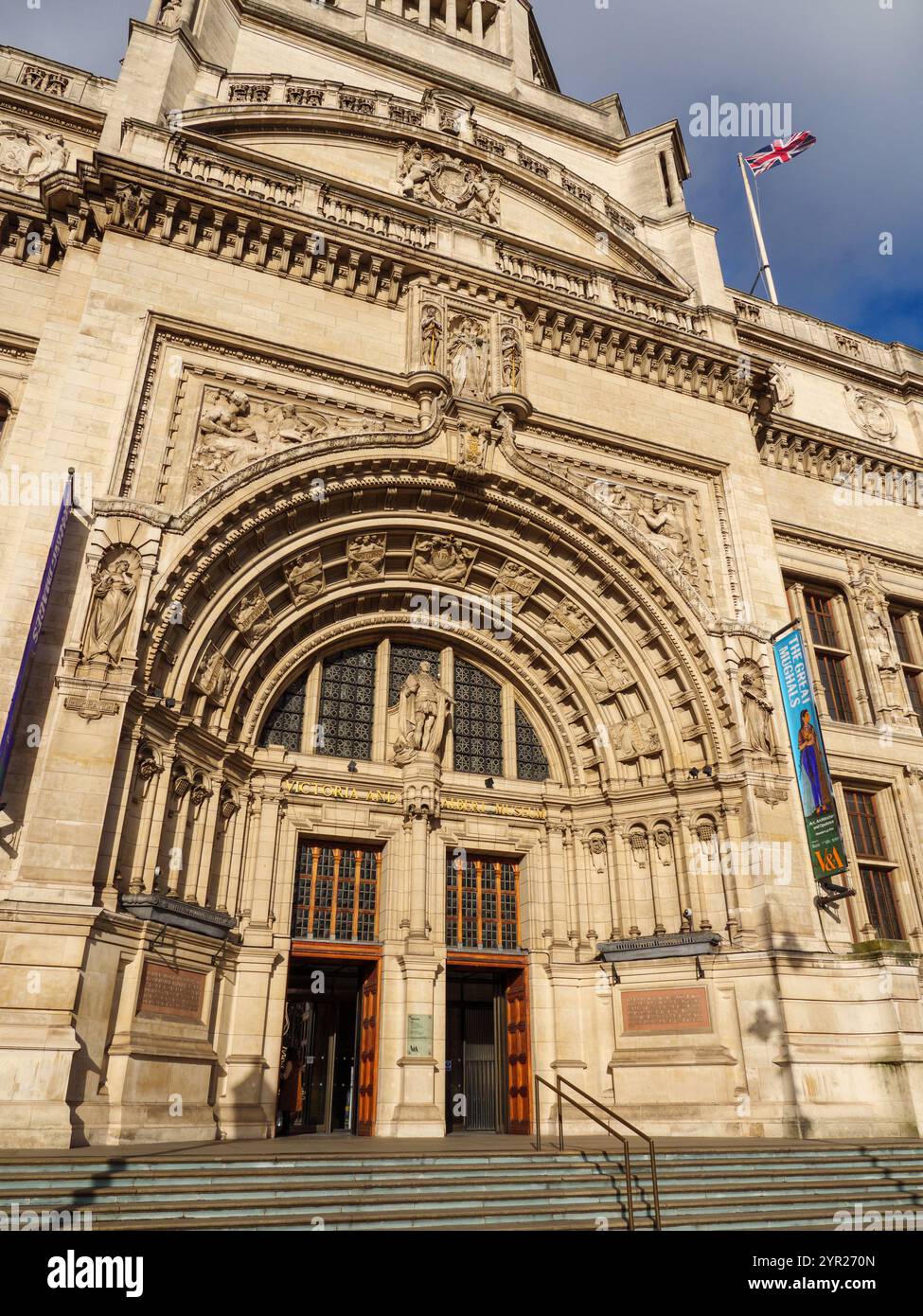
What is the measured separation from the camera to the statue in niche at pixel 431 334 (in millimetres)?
18141

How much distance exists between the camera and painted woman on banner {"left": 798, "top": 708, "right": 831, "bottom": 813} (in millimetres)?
16188

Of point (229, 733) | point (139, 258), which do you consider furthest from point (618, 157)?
point (229, 733)

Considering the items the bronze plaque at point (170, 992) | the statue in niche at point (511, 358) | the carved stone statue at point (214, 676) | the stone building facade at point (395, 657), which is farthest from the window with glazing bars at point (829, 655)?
the bronze plaque at point (170, 992)

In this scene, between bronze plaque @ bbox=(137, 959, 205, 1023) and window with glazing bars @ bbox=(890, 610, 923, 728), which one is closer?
bronze plaque @ bbox=(137, 959, 205, 1023)

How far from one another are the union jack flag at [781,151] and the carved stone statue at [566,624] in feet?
49.9

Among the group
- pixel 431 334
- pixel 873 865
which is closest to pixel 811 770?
pixel 873 865

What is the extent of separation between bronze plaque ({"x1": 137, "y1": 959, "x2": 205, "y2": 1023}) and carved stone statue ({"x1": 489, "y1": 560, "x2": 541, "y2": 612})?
32.9 ft

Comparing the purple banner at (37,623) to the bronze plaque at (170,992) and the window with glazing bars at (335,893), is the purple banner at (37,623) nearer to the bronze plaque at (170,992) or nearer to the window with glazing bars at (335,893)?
the bronze plaque at (170,992)

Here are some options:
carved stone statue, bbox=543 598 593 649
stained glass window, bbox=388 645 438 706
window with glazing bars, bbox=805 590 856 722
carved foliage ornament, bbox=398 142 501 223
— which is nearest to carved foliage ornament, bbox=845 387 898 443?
window with glazing bars, bbox=805 590 856 722

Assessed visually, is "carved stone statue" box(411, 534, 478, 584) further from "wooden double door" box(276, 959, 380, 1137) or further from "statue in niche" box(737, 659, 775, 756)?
"wooden double door" box(276, 959, 380, 1137)

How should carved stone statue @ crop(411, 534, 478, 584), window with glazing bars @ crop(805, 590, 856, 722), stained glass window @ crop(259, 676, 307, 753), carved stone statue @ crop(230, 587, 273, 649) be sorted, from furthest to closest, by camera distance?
window with glazing bars @ crop(805, 590, 856, 722) < carved stone statue @ crop(411, 534, 478, 584) < stained glass window @ crop(259, 676, 307, 753) < carved stone statue @ crop(230, 587, 273, 649)

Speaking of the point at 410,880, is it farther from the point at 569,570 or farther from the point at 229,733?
the point at 569,570

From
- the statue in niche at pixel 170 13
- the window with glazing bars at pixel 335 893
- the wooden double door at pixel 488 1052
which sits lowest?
the wooden double door at pixel 488 1052

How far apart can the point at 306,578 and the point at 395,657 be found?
9.77 ft
